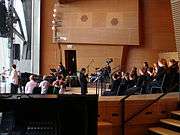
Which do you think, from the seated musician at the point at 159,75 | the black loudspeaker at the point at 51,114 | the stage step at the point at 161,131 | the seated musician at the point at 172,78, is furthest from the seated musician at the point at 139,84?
the black loudspeaker at the point at 51,114

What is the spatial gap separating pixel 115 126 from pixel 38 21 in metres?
12.5

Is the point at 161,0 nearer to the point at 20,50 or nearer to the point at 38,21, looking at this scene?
the point at 38,21

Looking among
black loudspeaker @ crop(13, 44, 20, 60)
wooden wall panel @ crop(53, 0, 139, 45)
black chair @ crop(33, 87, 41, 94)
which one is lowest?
black chair @ crop(33, 87, 41, 94)

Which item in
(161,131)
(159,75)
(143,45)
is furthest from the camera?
(143,45)

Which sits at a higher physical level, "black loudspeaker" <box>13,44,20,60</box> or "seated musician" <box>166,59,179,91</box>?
"black loudspeaker" <box>13,44,20,60</box>

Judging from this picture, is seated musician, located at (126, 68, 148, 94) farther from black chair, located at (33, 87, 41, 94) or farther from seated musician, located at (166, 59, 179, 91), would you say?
black chair, located at (33, 87, 41, 94)

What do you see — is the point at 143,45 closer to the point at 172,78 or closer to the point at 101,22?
the point at 101,22

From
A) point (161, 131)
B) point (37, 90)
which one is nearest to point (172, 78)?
point (161, 131)

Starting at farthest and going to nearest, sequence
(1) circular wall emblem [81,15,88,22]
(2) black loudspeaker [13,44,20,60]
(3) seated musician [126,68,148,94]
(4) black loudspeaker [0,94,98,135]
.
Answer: (2) black loudspeaker [13,44,20,60] → (1) circular wall emblem [81,15,88,22] → (3) seated musician [126,68,148,94] → (4) black loudspeaker [0,94,98,135]

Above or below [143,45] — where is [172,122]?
below

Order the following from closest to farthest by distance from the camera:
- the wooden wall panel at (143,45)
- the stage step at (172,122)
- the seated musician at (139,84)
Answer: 1. the stage step at (172,122)
2. the seated musician at (139,84)
3. the wooden wall panel at (143,45)

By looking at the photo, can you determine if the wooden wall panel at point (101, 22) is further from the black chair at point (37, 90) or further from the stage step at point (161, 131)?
the stage step at point (161, 131)

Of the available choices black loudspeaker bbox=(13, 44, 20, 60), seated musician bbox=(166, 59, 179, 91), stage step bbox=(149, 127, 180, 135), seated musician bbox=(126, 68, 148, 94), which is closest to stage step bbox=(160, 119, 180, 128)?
stage step bbox=(149, 127, 180, 135)

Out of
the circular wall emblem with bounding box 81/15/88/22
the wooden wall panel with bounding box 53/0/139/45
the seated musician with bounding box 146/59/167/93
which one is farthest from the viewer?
the circular wall emblem with bounding box 81/15/88/22
